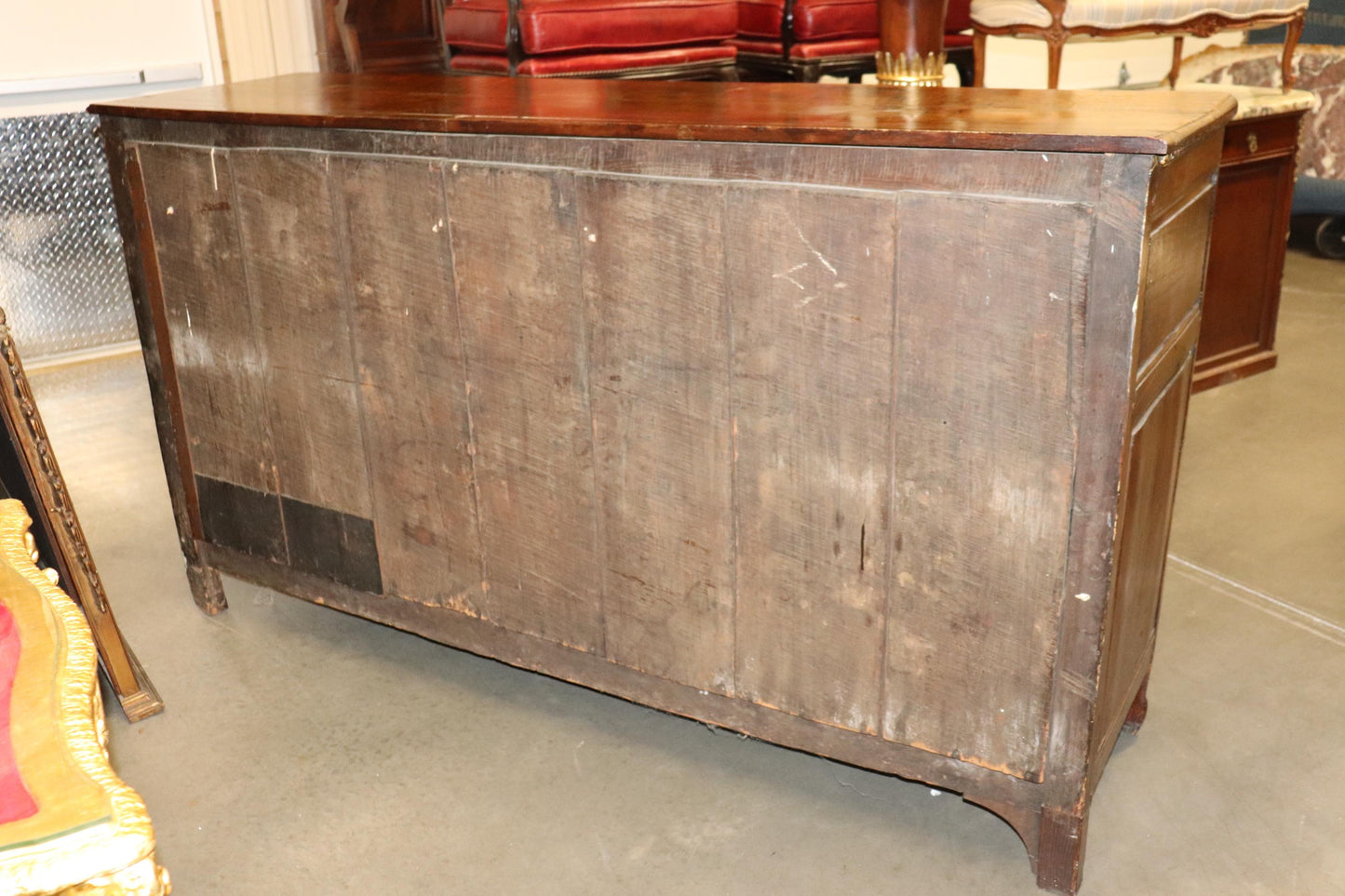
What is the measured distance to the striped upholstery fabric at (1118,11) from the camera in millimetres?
3689

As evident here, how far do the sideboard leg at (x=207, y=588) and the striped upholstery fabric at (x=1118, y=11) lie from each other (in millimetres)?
2839

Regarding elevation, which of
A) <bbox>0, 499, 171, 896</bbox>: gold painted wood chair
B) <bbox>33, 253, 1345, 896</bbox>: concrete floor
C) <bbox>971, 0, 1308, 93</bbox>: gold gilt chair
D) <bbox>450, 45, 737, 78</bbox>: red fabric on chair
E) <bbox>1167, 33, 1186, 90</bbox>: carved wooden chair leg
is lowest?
<bbox>33, 253, 1345, 896</bbox>: concrete floor

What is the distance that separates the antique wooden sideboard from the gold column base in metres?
0.63

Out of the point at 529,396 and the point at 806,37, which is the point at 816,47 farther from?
the point at 529,396

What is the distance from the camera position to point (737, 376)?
159 cm

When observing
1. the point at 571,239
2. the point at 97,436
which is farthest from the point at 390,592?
the point at 97,436

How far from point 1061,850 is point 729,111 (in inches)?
42.3

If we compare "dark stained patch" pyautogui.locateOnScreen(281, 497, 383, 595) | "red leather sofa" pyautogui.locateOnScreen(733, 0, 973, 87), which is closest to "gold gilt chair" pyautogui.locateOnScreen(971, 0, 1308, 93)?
"red leather sofa" pyautogui.locateOnScreen(733, 0, 973, 87)

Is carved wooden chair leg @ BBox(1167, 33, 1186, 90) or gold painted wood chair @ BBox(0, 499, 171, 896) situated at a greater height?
carved wooden chair leg @ BBox(1167, 33, 1186, 90)

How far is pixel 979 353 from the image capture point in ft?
4.63

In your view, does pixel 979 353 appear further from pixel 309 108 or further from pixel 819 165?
pixel 309 108

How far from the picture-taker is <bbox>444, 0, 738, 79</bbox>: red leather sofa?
11.8ft

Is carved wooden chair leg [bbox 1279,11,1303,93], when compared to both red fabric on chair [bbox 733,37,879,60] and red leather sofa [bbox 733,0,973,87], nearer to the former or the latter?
red leather sofa [bbox 733,0,973,87]

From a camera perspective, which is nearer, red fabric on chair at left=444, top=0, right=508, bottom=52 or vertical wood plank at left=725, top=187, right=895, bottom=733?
vertical wood plank at left=725, top=187, right=895, bottom=733
